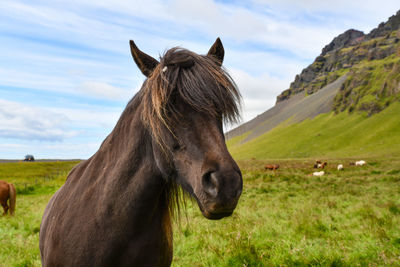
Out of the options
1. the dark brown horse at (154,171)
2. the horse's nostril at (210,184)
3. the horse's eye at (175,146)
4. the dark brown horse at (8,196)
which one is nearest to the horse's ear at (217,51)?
the dark brown horse at (154,171)

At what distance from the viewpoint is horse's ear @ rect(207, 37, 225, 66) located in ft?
9.14

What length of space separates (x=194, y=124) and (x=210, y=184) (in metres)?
0.48

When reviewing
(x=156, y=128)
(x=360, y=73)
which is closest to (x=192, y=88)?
(x=156, y=128)

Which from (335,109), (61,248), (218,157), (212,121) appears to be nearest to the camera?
(218,157)

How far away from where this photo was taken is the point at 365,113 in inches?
4006

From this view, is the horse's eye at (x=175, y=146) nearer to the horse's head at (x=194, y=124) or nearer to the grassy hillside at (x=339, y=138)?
the horse's head at (x=194, y=124)

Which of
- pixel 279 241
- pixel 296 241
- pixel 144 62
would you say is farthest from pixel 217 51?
pixel 296 241

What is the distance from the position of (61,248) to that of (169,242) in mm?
1015

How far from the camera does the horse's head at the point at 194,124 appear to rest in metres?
1.92

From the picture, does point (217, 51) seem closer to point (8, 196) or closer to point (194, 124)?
point (194, 124)

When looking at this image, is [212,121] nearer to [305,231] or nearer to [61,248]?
[61,248]

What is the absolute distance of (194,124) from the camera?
7.16ft

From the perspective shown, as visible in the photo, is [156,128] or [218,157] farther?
[156,128]

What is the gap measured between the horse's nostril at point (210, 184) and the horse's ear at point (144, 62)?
3.75ft
